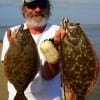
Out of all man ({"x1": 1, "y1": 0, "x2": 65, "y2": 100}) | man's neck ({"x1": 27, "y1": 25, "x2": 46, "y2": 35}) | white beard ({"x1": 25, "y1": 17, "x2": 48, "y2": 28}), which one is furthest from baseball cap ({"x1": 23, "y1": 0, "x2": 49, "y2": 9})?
man's neck ({"x1": 27, "y1": 25, "x2": 46, "y2": 35})

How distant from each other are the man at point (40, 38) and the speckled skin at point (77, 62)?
0.38m

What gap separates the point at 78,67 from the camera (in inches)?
220

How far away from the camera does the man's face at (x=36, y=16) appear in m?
6.05

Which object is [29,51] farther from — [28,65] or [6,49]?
[6,49]

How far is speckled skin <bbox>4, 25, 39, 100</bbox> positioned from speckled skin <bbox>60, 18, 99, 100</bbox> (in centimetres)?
36

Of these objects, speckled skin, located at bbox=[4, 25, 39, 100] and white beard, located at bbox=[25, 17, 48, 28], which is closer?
speckled skin, located at bbox=[4, 25, 39, 100]

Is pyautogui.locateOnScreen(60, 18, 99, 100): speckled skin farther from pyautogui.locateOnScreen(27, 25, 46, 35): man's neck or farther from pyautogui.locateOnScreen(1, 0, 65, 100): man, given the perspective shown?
pyautogui.locateOnScreen(27, 25, 46, 35): man's neck

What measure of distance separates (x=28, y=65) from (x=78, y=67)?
621 mm

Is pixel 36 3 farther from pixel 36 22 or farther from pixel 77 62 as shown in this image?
pixel 77 62

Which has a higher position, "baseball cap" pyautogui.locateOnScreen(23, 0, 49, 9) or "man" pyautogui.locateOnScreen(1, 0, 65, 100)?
"baseball cap" pyautogui.locateOnScreen(23, 0, 49, 9)

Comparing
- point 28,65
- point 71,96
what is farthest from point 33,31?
point 71,96

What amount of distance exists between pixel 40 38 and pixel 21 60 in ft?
1.52

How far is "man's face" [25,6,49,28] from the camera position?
19.8ft

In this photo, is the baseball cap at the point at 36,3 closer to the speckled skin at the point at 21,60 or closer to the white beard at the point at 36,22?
the white beard at the point at 36,22
